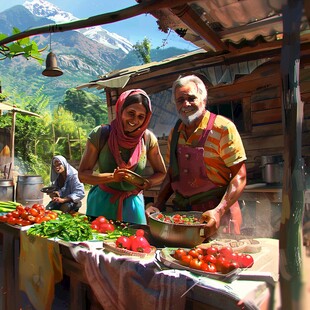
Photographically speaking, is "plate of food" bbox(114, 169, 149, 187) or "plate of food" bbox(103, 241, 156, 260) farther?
"plate of food" bbox(114, 169, 149, 187)

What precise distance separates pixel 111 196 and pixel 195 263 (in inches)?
53.6

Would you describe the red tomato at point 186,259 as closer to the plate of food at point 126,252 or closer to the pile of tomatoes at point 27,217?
the plate of food at point 126,252

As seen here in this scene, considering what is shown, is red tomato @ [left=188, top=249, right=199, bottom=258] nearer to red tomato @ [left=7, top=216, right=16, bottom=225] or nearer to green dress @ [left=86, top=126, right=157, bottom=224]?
green dress @ [left=86, top=126, right=157, bottom=224]

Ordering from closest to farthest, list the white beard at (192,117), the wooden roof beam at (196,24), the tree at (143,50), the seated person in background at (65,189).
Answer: the white beard at (192,117)
the wooden roof beam at (196,24)
the seated person in background at (65,189)
the tree at (143,50)

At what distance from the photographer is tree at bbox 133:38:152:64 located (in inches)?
988

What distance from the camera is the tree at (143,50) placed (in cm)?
2510

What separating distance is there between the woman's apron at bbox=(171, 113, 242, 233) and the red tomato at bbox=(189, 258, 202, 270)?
0.64 metres

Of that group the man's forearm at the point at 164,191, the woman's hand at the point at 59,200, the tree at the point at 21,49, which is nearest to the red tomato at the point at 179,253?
the man's forearm at the point at 164,191

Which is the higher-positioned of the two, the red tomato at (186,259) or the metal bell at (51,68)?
the metal bell at (51,68)

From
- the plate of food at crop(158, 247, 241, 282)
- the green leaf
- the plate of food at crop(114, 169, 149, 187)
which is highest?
the green leaf

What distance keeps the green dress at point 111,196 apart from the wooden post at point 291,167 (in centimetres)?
172

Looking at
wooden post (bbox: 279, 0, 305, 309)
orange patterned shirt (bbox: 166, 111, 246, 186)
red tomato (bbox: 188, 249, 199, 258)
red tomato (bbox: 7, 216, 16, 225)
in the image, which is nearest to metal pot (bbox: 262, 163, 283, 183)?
orange patterned shirt (bbox: 166, 111, 246, 186)

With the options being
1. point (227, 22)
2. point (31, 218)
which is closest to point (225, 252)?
point (31, 218)

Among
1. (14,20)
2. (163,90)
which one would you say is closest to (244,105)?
(163,90)
